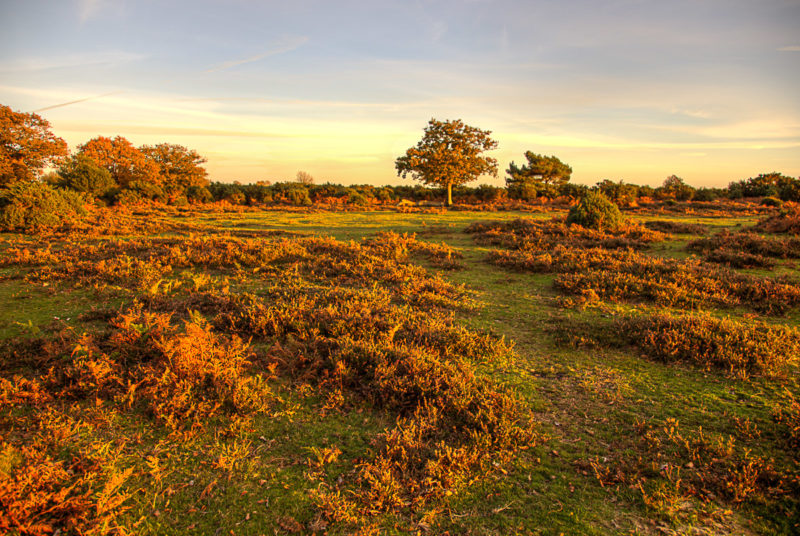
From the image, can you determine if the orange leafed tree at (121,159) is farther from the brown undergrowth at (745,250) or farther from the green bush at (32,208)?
the brown undergrowth at (745,250)

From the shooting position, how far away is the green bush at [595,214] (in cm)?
1733

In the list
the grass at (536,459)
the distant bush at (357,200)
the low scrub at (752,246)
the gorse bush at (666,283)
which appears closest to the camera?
the grass at (536,459)

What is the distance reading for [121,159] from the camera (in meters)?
39.8

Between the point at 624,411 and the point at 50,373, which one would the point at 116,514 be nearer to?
the point at 50,373

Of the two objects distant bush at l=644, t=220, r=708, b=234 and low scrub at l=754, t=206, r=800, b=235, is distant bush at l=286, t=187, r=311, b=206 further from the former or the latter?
low scrub at l=754, t=206, r=800, b=235

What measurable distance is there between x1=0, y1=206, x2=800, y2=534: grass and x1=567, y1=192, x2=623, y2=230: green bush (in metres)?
13.1

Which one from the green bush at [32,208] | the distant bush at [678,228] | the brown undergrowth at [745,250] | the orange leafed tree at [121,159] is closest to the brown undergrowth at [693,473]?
the brown undergrowth at [745,250]

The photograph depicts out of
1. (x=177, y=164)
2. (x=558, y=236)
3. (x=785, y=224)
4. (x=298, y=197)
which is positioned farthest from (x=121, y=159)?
(x=785, y=224)

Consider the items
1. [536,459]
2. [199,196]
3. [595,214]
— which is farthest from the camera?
[199,196]

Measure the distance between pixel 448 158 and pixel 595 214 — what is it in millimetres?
27509

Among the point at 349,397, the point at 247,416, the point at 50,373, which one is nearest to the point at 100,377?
the point at 50,373

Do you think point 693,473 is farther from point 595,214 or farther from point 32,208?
point 32,208

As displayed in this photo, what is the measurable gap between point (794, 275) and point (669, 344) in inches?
302

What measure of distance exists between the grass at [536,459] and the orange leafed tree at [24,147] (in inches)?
1364
